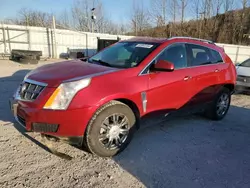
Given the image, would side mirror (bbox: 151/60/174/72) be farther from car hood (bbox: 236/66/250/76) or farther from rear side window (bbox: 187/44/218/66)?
car hood (bbox: 236/66/250/76)

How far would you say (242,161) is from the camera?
3213 mm

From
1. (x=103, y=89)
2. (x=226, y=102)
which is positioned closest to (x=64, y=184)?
(x=103, y=89)

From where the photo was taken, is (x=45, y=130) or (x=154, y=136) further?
(x=154, y=136)

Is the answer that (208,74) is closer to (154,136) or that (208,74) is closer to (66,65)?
(154,136)

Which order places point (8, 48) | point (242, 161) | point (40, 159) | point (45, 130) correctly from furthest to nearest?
point (8, 48), point (242, 161), point (40, 159), point (45, 130)

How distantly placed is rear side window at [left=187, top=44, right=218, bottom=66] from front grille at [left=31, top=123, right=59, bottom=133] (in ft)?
8.95

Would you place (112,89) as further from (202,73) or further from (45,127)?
(202,73)

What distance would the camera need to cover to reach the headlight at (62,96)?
265cm

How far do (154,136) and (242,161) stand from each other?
1411mm

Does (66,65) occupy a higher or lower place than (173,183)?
higher

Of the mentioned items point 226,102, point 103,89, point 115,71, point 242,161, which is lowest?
point 242,161

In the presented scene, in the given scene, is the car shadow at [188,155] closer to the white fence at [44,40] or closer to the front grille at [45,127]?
the front grille at [45,127]

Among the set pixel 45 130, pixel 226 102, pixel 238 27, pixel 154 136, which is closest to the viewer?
pixel 45 130

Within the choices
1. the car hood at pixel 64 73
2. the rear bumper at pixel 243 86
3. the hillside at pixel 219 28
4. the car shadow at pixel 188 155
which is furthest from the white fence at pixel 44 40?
the car shadow at pixel 188 155
